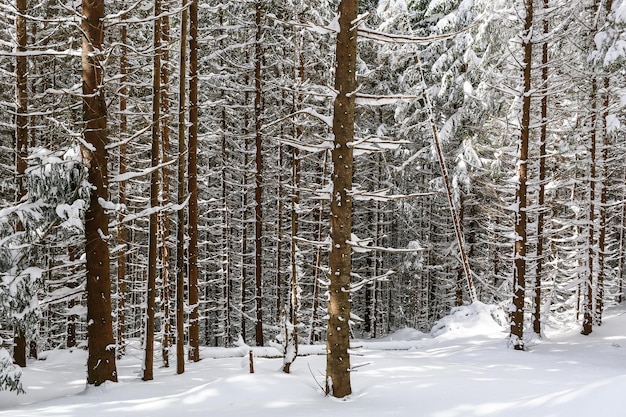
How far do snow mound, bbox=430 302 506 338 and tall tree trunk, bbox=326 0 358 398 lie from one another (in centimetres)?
1128

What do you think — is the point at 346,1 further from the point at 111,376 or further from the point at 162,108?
the point at 162,108

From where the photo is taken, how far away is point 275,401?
6457mm

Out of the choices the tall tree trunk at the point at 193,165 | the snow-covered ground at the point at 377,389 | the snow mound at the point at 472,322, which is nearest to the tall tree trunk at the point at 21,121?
the snow-covered ground at the point at 377,389

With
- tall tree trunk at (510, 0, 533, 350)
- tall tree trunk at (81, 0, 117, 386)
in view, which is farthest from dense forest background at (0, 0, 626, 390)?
tall tree trunk at (81, 0, 117, 386)

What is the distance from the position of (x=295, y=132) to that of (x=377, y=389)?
6935 millimetres

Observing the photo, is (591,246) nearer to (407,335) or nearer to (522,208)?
(522,208)

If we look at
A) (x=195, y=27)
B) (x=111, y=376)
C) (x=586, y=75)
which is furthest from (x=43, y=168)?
(x=586, y=75)

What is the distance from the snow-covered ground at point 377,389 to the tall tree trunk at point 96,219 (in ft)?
1.86

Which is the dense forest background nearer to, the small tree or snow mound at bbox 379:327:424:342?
the small tree

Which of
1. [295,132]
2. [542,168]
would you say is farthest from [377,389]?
[542,168]

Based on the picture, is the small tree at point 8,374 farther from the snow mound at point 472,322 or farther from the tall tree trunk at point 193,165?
the snow mound at point 472,322

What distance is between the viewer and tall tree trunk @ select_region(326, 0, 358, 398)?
619cm

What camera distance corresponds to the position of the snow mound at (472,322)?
16281 mm

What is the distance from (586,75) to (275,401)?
44.7 feet
